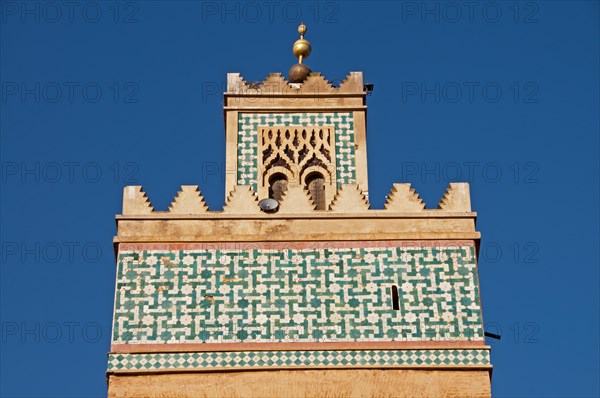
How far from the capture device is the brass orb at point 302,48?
1871 centimetres

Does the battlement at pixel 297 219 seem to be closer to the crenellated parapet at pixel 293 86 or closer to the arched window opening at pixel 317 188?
the arched window opening at pixel 317 188

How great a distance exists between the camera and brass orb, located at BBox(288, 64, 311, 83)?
1820 centimetres

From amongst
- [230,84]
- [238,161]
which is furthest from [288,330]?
[230,84]

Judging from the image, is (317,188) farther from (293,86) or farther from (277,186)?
(293,86)

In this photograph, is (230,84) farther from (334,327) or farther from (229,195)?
(334,327)

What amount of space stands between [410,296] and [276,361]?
168cm

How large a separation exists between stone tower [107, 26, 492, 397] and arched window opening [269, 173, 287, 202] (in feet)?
1.15

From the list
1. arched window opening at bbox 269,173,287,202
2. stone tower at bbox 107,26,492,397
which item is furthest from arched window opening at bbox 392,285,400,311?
arched window opening at bbox 269,173,287,202

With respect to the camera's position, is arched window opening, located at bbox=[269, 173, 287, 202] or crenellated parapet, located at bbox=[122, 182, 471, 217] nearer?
crenellated parapet, located at bbox=[122, 182, 471, 217]

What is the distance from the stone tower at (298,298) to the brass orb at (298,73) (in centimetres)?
202

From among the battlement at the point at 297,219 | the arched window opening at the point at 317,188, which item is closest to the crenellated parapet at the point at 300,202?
the battlement at the point at 297,219

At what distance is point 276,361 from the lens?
48.9 feet

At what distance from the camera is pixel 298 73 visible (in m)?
18.2

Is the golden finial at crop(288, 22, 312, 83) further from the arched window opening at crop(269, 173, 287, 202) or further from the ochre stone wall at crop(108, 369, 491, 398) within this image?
the ochre stone wall at crop(108, 369, 491, 398)
